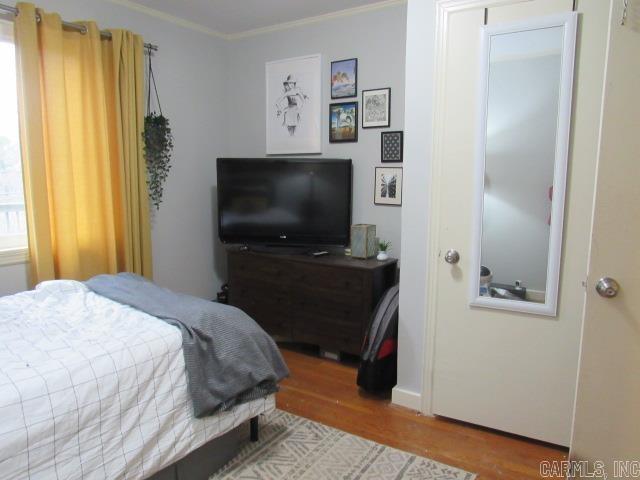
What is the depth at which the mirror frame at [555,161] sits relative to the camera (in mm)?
1996

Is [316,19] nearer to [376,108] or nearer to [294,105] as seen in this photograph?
[294,105]

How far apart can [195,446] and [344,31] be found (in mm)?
2980

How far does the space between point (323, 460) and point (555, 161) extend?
5.68 ft

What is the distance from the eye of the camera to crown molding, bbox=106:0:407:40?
3.24m

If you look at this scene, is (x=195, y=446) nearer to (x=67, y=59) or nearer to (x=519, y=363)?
(x=519, y=363)

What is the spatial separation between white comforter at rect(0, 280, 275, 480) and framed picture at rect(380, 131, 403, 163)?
2038mm

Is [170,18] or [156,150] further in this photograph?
[170,18]

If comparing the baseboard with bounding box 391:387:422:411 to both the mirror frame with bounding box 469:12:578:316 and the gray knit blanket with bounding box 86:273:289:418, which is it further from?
the gray knit blanket with bounding box 86:273:289:418

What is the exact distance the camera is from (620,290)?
1511mm

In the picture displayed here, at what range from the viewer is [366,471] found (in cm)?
204

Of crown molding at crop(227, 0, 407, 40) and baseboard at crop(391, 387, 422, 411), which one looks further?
crown molding at crop(227, 0, 407, 40)

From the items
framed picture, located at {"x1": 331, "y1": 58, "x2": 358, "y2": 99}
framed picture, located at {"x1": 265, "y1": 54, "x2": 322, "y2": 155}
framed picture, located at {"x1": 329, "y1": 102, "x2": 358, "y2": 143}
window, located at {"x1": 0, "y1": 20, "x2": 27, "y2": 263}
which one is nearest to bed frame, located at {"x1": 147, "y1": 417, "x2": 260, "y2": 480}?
window, located at {"x1": 0, "y1": 20, "x2": 27, "y2": 263}

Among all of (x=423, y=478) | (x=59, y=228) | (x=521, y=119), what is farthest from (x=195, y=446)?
(x=521, y=119)

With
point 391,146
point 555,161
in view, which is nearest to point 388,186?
point 391,146
